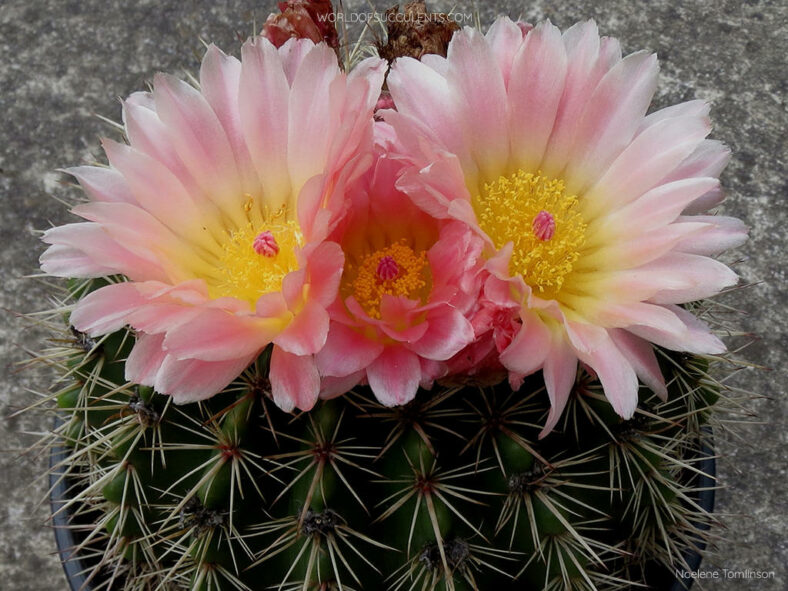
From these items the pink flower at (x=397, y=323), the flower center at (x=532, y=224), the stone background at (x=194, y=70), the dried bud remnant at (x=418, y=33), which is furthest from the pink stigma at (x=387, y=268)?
the stone background at (x=194, y=70)

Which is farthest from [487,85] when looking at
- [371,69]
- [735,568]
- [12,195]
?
[12,195]

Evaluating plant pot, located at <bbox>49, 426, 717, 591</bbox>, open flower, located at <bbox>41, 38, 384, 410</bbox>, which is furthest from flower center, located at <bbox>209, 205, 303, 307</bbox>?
plant pot, located at <bbox>49, 426, 717, 591</bbox>

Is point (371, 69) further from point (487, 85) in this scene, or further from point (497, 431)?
point (497, 431)

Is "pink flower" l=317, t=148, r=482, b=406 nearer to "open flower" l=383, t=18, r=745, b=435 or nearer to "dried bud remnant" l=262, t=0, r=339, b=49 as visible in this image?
"open flower" l=383, t=18, r=745, b=435

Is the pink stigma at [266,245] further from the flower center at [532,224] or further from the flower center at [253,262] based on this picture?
Answer: the flower center at [532,224]

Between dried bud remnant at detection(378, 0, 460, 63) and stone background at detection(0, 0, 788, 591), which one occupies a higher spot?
dried bud remnant at detection(378, 0, 460, 63)

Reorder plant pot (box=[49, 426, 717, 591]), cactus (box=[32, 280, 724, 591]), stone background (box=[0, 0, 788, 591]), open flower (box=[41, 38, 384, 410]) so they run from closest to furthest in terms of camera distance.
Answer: open flower (box=[41, 38, 384, 410]), cactus (box=[32, 280, 724, 591]), plant pot (box=[49, 426, 717, 591]), stone background (box=[0, 0, 788, 591])
